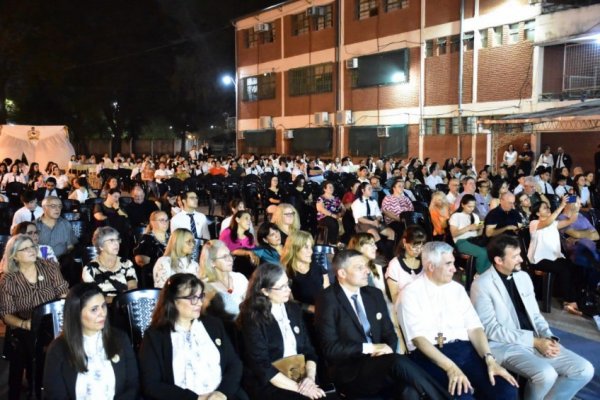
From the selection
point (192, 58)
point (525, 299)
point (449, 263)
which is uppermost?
point (192, 58)

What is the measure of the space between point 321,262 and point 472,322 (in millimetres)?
2165

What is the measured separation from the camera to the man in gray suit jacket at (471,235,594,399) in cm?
397

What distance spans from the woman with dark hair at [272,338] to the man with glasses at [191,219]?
379 centimetres

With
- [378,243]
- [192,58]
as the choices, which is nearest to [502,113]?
[378,243]

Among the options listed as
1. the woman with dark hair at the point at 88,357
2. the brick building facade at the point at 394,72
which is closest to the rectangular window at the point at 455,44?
the brick building facade at the point at 394,72

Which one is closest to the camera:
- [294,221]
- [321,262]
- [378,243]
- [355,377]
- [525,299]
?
[355,377]

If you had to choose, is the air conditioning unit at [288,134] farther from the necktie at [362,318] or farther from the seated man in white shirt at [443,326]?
the necktie at [362,318]

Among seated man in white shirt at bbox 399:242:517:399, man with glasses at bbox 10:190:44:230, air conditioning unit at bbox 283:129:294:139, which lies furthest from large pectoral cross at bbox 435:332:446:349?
air conditioning unit at bbox 283:129:294:139

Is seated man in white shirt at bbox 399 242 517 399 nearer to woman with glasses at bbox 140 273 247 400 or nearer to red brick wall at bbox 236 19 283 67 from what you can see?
woman with glasses at bbox 140 273 247 400

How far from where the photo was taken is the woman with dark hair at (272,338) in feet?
11.9

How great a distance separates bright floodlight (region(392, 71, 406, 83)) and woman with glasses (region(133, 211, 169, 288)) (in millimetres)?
19771

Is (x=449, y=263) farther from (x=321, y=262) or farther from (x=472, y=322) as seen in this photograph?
(x=321, y=262)

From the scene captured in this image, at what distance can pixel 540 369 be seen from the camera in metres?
3.90

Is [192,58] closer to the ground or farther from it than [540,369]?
farther from it
